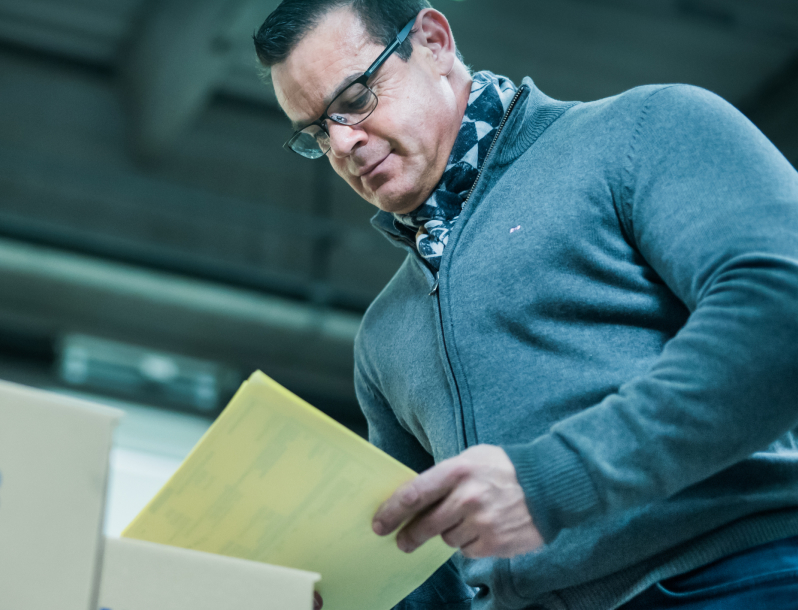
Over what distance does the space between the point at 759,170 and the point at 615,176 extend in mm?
168

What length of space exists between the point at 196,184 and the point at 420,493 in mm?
3673

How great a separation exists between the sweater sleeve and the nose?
0.55 meters

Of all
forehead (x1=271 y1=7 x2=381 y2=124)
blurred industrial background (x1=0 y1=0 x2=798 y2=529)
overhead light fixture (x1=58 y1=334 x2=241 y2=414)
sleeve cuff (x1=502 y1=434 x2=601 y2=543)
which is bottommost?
overhead light fixture (x1=58 y1=334 x2=241 y2=414)

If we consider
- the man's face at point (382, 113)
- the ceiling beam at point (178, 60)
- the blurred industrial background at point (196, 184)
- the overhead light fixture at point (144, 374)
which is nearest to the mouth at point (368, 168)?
the man's face at point (382, 113)

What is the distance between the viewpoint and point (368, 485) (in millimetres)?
787

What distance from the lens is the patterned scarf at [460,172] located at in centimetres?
118

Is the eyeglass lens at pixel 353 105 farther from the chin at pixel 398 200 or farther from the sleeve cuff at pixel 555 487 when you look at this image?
the sleeve cuff at pixel 555 487

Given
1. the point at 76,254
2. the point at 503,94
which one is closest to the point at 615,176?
the point at 503,94

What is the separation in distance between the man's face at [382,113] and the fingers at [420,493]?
0.54 metres

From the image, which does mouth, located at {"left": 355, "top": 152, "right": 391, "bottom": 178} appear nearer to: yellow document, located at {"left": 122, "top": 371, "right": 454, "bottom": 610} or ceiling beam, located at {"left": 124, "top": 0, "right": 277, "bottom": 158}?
yellow document, located at {"left": 122, "top": 371, "right": 454, "bottom": 610}

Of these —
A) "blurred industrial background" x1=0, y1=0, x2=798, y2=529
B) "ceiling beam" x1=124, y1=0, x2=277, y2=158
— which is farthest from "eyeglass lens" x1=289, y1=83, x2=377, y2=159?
"blurred industrial background" x1=0, y1=0, x2=798, y2=529

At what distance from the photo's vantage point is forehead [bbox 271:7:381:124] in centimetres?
122

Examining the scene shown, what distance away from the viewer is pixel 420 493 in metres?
0.76

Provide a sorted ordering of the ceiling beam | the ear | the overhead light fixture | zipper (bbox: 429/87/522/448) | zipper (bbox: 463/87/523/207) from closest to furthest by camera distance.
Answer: zipper (bbox: 429/87/522/448), zipper (bbox: 463/87/523/207), the ear, the ceiling beam, the overhead light fixture
